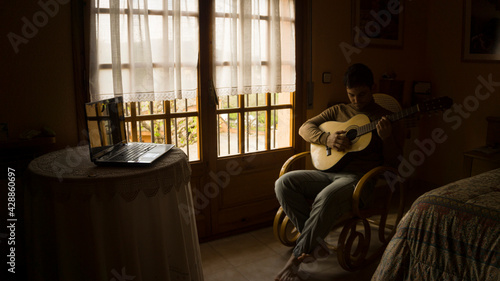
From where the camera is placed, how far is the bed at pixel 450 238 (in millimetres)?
1466

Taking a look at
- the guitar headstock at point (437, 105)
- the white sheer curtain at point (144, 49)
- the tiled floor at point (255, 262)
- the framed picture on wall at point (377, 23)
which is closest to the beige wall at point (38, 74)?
the white sheer curtain at point (144, 49)

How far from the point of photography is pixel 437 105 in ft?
6.45

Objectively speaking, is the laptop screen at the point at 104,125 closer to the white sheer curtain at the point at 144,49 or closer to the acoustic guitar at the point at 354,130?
the white sheer curtain at the point at 144,49

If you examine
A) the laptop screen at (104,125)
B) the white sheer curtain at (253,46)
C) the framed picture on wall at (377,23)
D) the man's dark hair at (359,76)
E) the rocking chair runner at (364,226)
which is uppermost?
the framed picture on wall at (377,23)

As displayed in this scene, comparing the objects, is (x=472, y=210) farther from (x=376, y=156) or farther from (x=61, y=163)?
(x=61, y=163)

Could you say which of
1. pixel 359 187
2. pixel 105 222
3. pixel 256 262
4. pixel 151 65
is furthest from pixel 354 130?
pixel 105 222

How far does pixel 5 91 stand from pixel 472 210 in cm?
234

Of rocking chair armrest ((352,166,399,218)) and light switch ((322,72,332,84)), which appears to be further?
light switch ((322,72,332,84))

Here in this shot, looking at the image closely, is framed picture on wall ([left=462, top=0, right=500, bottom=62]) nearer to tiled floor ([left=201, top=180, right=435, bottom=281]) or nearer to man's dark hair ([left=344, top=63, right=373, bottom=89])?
man's dark hair ([left=344, top=63, right=373, bottom=89])

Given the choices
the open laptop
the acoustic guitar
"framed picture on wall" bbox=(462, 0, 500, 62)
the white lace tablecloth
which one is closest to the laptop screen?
the open laptop

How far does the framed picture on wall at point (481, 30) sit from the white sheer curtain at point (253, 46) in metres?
1.77

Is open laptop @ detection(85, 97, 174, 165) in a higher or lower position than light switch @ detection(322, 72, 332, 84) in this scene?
lower

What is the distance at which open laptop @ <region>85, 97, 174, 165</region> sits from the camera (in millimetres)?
1583

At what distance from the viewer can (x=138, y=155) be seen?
5.51 feet
